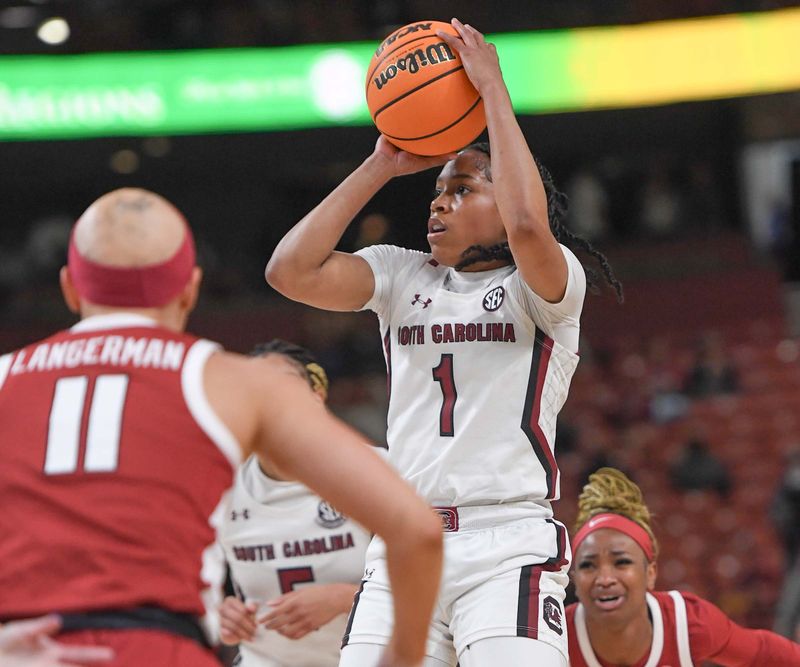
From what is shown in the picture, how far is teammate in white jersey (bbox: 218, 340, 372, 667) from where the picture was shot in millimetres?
5148

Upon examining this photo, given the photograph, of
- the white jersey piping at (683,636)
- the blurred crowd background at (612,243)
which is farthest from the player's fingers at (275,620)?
the blurred crowd background at (612,243)

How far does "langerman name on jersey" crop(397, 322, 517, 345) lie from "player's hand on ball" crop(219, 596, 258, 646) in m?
1.62

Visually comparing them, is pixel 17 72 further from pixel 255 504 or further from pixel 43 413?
pixel 43 413


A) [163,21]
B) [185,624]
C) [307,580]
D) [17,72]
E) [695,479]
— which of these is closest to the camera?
[185,624]

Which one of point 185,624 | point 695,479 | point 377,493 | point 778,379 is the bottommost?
point 185,624

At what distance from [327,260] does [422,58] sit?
77 cm

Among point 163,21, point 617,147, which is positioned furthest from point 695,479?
point 163,21

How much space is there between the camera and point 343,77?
49.6 feet

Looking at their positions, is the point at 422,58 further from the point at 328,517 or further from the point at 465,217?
the point at 328,517

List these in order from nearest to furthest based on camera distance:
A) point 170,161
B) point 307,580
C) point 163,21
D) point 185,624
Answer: point 185,624 < point 307,580 < point 163,21 < point 170,161

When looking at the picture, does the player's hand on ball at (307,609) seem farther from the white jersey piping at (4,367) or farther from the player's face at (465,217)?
the white jersey piping at (4,367)

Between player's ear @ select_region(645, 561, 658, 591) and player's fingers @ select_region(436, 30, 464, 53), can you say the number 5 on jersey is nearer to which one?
player's fingers @ select_region(436, 30, 464, 53)

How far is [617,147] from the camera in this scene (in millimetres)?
19609

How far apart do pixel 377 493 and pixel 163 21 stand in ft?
49.5
